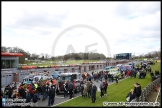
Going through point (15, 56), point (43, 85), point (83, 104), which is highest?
point (15, 56)

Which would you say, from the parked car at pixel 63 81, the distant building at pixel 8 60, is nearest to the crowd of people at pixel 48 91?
the parked car at pixel 63 81

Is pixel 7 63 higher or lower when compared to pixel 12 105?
higher

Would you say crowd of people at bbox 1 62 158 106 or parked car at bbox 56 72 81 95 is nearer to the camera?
crowd of people at bbox 1 62 158 106

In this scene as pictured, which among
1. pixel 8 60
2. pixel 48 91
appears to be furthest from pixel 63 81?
pixel 8 60

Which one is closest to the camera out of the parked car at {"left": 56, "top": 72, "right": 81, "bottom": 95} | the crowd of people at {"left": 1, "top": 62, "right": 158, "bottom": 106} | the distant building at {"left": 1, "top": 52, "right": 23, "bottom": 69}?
the crowd of people at {"left": 1, "top": 62, "right": 158, "bottom": 106}

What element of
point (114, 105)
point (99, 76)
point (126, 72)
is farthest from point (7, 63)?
point (114, 105)

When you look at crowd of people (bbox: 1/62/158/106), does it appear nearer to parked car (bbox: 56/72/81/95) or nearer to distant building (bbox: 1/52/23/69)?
parked car (bbox: 56/72/81/95)

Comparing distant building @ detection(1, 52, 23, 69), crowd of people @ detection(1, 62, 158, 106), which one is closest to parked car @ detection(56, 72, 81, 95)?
crowd of people @ detection(1, 62, 158, 106)

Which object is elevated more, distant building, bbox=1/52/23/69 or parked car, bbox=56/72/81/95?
distant building, bbox=1/52/23/69

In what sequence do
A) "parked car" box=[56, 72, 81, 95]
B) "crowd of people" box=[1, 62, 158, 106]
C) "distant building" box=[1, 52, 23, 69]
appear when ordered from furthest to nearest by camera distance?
"distant building" box=[1, 52, 23, 69] → "parked car" box=[56, 72, 81, 95] → "crowd of people" box=[1, 62, 158, 106]

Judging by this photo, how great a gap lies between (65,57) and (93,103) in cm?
10566

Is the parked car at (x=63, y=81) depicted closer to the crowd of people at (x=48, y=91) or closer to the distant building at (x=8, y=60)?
the crowd of people at (x=48, y=91)

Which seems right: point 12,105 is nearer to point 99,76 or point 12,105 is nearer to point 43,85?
point 43,85

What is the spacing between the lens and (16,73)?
94.8ft
